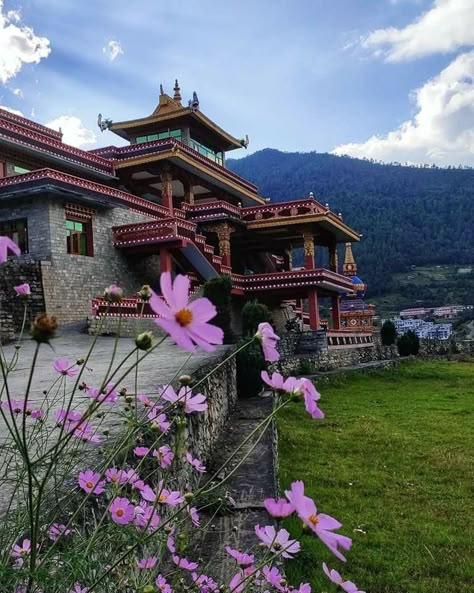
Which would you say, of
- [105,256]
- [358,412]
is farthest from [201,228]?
[358,412]

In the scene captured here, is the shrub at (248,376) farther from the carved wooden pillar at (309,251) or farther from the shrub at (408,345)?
the shrub at (408,345)

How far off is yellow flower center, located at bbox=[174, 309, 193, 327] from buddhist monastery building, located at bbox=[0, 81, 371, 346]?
13.3m

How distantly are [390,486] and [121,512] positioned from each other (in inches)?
190

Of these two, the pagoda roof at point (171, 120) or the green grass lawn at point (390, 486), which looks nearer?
the green grass lawn at point (390, 486)

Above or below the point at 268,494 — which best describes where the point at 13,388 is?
above

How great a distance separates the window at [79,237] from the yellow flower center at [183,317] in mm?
15186

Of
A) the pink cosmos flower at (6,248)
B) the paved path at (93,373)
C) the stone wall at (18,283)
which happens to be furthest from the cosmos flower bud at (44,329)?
the stone wall at (18,283)

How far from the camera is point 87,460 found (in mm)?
2430

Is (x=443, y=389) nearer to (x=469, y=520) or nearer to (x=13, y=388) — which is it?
(x=469, y=520)

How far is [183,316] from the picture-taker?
0.86 metres

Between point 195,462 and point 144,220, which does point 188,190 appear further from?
point 195,462

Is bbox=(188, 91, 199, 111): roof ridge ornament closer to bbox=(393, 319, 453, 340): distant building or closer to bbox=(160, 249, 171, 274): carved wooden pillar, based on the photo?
bbox=(160, 249, 171, 274): carved wooden pillar

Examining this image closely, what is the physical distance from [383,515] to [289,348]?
11.9m

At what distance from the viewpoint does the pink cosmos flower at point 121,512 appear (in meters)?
1.31
